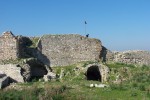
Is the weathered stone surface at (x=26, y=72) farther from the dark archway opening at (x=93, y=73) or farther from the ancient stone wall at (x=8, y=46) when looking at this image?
the dark archway opening at (x=93, y=73)

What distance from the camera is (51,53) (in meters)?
35.2

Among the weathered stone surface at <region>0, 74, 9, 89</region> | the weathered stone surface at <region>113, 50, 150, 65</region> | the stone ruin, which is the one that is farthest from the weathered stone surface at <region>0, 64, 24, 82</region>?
the weathered stone surface at <region>113, 50, 150, 65</region>

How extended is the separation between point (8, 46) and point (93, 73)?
7.38 m

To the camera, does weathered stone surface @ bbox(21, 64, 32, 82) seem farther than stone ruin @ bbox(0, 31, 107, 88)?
No

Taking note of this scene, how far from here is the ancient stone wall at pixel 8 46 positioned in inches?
1321

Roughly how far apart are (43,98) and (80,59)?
1266cm

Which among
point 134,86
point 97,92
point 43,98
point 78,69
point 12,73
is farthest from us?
point 78,69

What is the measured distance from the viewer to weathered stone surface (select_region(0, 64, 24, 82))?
1222 inches

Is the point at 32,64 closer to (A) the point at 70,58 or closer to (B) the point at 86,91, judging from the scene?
(A) the point at 70,58

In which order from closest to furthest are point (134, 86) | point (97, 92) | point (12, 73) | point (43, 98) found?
point (43, 98) < point (97, 92) < point (134, 86) < point (12, 73)

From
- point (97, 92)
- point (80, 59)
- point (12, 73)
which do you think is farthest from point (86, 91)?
point (80, 59)

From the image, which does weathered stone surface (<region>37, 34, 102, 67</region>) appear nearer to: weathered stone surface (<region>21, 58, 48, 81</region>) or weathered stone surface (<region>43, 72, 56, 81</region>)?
weathered stone surface (<region>21, 58, 48, 81</region>)

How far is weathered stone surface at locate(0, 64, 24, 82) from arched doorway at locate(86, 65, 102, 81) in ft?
19.4

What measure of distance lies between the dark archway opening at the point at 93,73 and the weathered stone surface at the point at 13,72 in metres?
5.92
